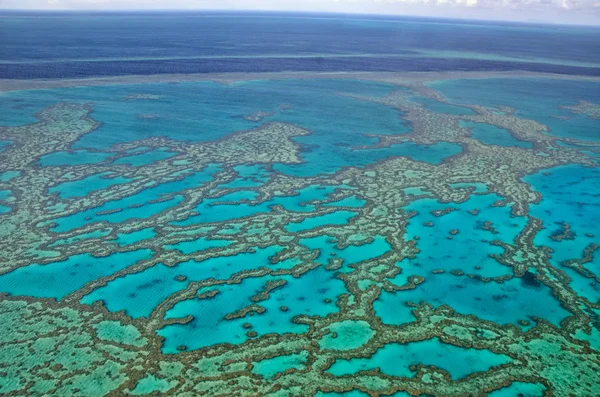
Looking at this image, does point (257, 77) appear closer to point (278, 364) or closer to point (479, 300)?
point (479, 300)

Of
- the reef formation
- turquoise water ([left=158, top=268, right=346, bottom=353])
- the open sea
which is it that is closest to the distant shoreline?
the open sea

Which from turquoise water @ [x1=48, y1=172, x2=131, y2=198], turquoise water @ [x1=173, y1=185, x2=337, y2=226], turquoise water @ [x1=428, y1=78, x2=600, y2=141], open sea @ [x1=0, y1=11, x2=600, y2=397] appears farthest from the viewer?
turquoise water @ [x1=428, y1=78, x2=600, y2=141]

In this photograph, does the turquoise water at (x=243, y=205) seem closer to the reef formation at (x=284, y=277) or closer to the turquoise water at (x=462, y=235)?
the reef formation at (x=284, y=277)

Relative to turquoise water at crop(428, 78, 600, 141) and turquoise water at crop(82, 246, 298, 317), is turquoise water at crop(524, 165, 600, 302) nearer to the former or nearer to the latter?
turquoise water at crop(428, 78, 600, 141)

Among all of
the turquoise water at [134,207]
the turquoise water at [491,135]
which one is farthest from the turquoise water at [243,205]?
the turquoise water at [491,135]

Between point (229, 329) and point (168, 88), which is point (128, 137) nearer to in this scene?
point (168, 88)

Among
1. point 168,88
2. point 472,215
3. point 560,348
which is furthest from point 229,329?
point 168,88
